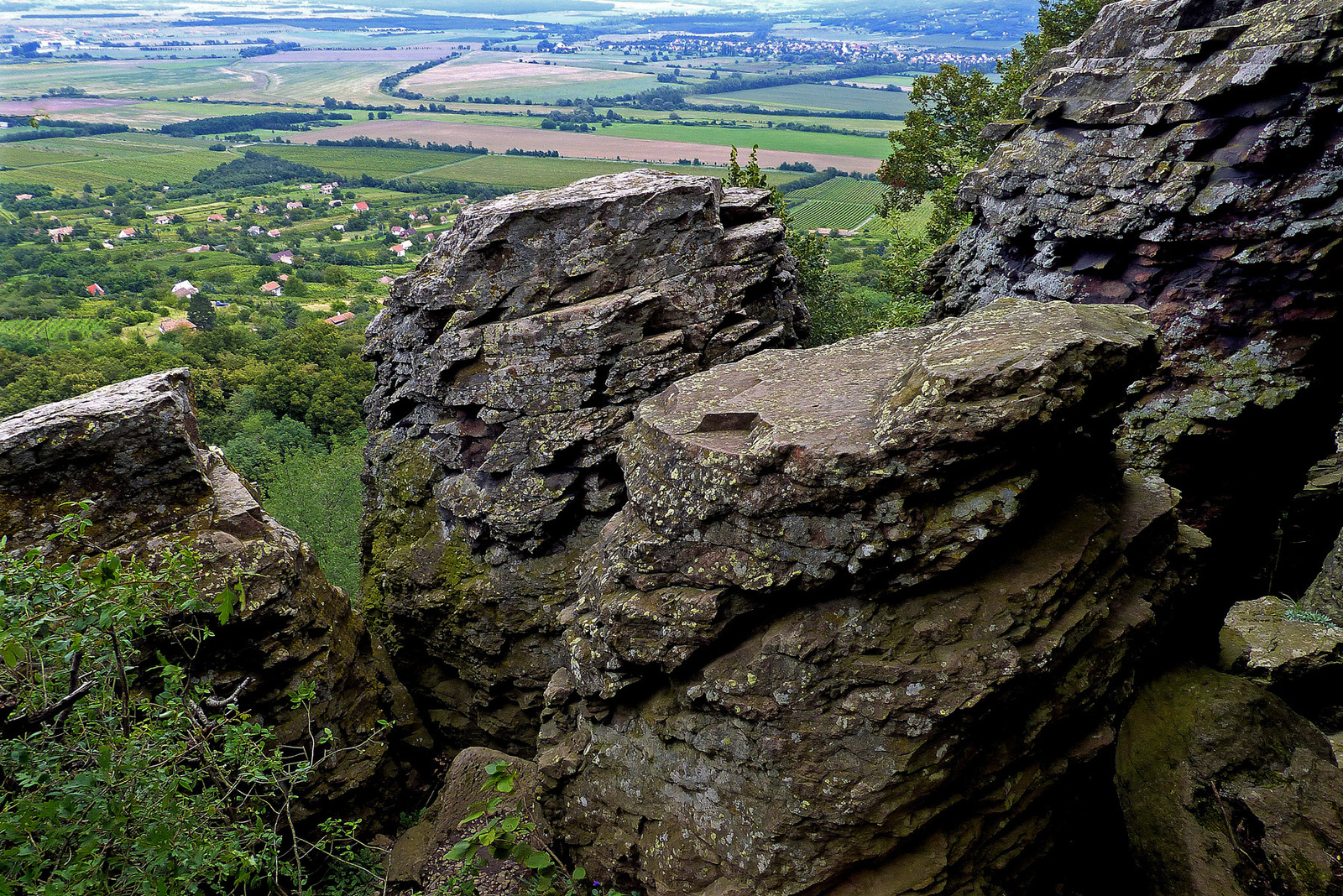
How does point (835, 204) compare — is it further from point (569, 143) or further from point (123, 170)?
point (123, 170)

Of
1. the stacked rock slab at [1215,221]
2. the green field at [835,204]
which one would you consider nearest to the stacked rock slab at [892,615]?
the stacked rock slab at [1215,221]

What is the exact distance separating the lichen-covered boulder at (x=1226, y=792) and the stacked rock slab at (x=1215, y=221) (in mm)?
5979

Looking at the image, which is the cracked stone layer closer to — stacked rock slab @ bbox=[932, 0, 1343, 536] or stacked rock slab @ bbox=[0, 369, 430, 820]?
stacked rock slab @ bbox=[932, 0, 1343, 536]

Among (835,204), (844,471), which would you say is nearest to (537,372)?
(844,471)

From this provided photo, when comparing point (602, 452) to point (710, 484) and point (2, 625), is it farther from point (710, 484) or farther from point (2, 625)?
point (2, 625)

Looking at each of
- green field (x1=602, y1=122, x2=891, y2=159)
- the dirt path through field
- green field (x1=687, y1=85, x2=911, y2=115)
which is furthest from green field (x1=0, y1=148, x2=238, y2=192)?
green field (x1=687, y1=85, x2=911, y2=115)

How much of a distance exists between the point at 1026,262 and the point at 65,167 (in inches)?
7784

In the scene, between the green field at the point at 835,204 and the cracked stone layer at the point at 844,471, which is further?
the green field at the point at 835,204

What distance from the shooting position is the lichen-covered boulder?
32.7ft

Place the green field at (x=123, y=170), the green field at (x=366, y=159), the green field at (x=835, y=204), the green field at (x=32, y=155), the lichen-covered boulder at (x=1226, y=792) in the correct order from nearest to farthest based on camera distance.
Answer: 1. the lichen-covered boulder at (x=1226, y=792)
2. the green field at (x=835, y=204)
3. the green field at (x=123, y=170)
4. the green field at (x=32, y=155)
5. the green field at (x=366, y=159)

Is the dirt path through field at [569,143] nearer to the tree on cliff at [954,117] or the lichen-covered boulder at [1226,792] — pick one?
the tree on cliff at [954,117]

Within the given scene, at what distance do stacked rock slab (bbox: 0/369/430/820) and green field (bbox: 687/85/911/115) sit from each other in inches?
6427

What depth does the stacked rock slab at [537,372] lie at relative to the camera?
17016 millimetres

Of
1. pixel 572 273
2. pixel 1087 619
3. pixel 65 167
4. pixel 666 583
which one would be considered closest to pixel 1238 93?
pixel 1087 619
